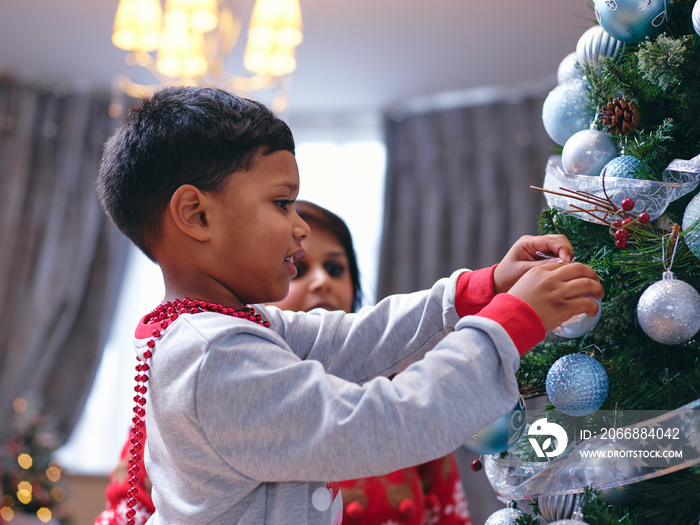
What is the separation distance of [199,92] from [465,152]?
2.81 meters

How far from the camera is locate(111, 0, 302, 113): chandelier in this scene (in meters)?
1.94

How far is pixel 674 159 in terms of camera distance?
0.78m

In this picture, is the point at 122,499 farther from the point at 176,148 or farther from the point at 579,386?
the point at 579,386

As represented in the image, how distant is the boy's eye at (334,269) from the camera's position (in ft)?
5.35

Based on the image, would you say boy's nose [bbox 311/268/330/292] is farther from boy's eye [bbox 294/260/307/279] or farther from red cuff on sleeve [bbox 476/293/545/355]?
red cuff on sleeve [bbox 476/293/545/355]

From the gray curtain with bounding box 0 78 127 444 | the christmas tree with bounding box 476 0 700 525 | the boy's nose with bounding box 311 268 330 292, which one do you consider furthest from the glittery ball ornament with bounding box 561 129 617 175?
the gray curtain with bounding box 0 78 127 444

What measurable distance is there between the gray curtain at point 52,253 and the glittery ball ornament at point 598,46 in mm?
3200

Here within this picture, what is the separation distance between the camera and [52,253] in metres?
3.61

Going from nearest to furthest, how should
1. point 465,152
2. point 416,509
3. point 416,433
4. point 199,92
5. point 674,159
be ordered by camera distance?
point 416,433
point 674,159
point 199,92
point 416,509
point 465,152

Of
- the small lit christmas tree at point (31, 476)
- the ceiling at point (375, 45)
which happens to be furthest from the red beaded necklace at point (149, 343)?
the small lit christmas tree at point (31, 476)

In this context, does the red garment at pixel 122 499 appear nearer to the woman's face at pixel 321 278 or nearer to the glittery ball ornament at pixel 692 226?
the woman's face at pixel 321 278

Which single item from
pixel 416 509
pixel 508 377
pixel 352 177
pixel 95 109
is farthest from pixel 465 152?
pixel 508 377

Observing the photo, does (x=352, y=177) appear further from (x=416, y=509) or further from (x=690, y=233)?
(x=690, y=233)

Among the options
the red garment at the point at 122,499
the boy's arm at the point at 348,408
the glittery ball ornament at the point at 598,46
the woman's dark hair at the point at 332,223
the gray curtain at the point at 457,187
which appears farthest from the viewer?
the gray curtain at the point at 457,187
